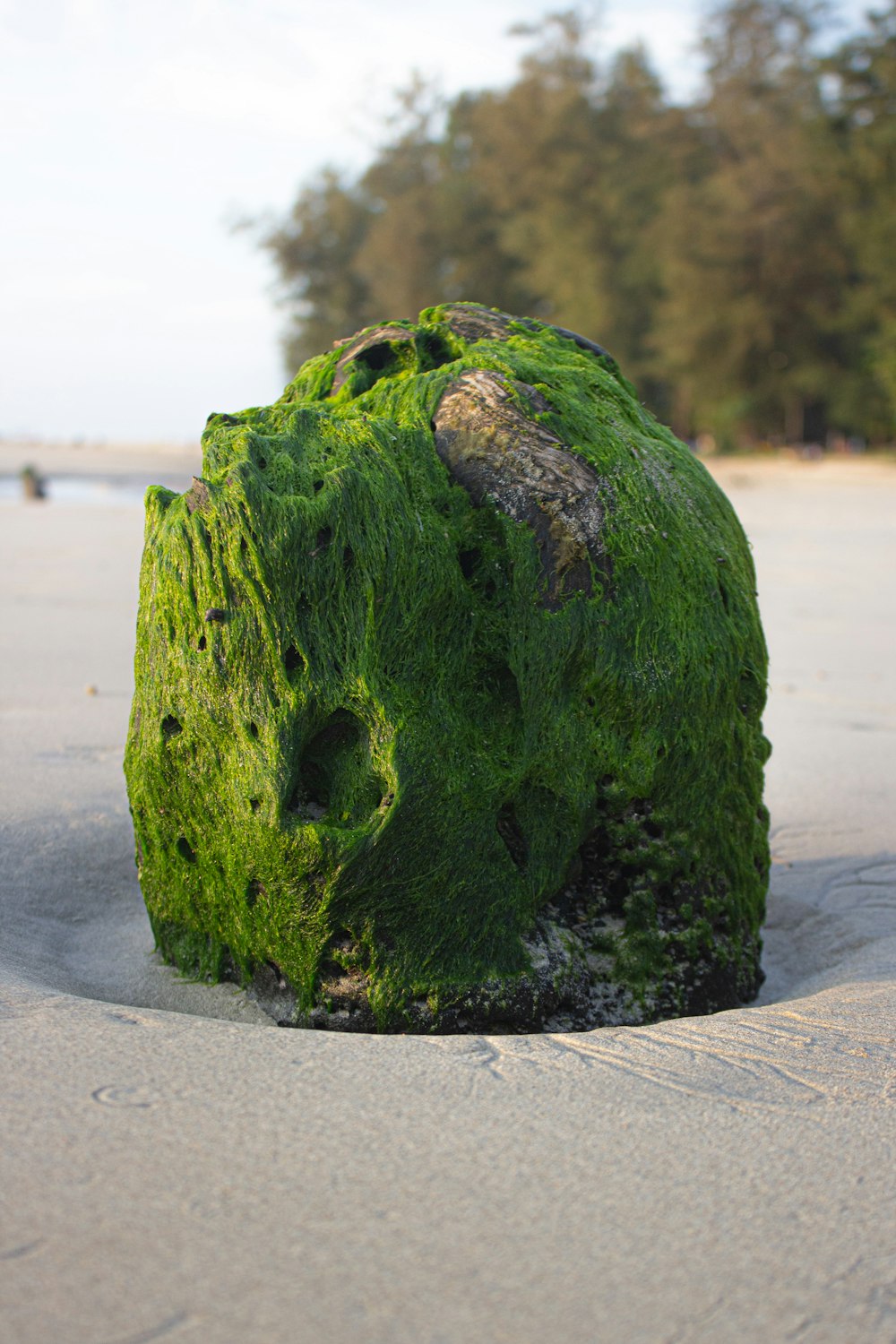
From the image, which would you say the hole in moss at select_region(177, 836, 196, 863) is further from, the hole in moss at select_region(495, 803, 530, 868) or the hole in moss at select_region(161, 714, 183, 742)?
the hole in moss at select_region(495, 803, 530, 868)

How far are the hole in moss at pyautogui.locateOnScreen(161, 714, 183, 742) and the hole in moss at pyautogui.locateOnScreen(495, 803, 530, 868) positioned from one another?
74 centimetres

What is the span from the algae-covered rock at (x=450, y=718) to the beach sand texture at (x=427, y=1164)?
0.75 ft

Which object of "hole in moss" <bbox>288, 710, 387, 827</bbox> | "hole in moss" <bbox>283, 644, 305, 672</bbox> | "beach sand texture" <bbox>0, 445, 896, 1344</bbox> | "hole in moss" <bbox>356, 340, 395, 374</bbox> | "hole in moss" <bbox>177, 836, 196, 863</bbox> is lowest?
"beach sand texture" <bbox>0, 445, 896, 1344</bbox>

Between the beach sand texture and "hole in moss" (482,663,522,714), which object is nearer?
the beach sand texture

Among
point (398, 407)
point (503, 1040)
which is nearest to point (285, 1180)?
point (503, 1040)

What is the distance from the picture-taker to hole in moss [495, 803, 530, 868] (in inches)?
105

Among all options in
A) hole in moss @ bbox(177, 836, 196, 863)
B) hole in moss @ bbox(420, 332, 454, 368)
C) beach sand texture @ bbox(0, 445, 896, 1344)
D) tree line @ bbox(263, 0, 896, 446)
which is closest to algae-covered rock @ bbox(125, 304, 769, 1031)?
hole in moss @ bbox(177, 836, 196, 863)

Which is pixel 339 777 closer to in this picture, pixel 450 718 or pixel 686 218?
pixel 450 718

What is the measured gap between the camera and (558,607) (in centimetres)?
273

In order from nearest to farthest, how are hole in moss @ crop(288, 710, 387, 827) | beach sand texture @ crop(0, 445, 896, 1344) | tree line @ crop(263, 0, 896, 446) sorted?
beach sand texture @ crop(0, 445, 896, 1344)
hole in moss @ crop(288, 710, 387, 827)
tree line @ crop(263, 0, 896, 446)

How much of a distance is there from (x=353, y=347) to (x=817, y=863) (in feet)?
7.21

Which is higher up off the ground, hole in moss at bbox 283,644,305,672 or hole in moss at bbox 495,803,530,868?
hole in moss at bbox 283,644,305,672

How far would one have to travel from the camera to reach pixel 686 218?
1467 inches

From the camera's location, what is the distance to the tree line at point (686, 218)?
3584 centimetres
